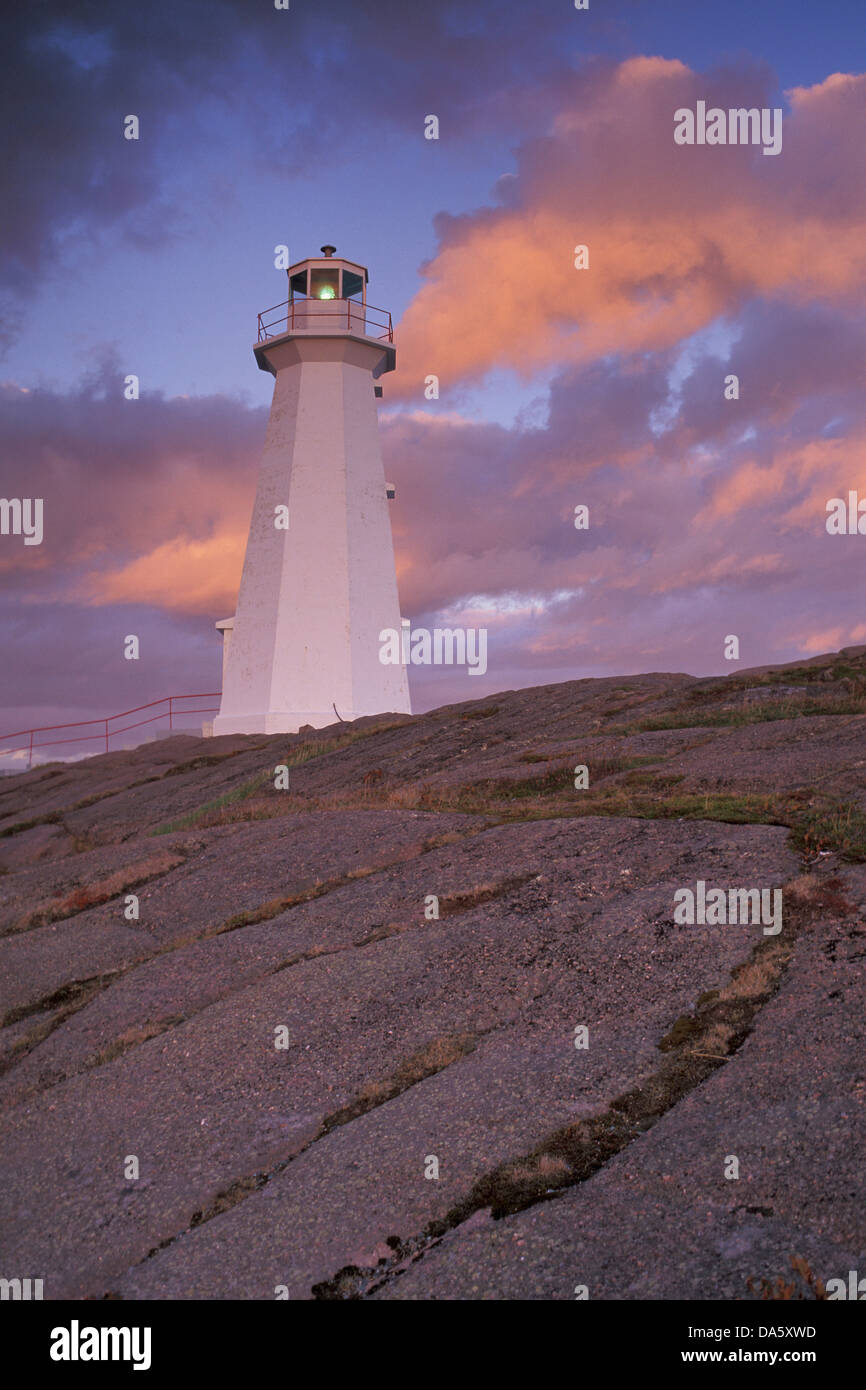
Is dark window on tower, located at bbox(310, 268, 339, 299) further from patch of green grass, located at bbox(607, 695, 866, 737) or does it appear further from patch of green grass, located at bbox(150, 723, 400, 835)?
patch of green grass, located at bbox(607, 695, 866, 737)

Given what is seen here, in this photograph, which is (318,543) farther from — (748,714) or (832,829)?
(832,829)

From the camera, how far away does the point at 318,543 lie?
40094 mm

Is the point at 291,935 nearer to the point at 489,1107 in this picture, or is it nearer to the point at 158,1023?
the point at 158,1023

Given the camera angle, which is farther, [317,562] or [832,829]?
[317,562]

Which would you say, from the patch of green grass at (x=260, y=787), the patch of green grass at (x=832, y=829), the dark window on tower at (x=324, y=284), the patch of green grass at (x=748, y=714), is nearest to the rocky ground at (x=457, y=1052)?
the patch of green grass at (x=832, y=829)

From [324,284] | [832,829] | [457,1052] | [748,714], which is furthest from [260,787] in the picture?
[324,284]

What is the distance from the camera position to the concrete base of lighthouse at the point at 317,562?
1558 inches

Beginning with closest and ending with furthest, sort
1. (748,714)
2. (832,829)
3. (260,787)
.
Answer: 1. (832,829)
2. (748,714)
3. (260,787)

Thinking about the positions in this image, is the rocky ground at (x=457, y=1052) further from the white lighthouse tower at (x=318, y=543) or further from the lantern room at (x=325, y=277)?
the lantern room at (x=325, y=277)

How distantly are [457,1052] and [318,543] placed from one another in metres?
32.3

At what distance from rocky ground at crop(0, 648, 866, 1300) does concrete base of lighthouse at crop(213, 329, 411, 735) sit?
19.8 m

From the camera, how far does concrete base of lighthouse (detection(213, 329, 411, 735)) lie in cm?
3956

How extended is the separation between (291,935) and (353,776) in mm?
13370

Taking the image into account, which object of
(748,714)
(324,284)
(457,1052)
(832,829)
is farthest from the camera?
(324,284)
